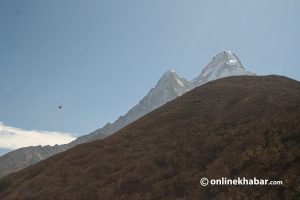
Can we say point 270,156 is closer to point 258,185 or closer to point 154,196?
point 258,185

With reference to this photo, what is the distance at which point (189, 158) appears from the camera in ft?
95.7

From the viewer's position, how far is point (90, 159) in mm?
39094

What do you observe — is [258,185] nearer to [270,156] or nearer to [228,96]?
[270,156]

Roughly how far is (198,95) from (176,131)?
19.1m

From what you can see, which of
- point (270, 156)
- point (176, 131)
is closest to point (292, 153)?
point (270, 156)

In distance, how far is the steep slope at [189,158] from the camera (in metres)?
22.2

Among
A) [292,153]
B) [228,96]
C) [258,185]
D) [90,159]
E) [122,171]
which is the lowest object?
[258,185]

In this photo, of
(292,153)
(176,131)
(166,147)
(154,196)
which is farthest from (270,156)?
(176,131)

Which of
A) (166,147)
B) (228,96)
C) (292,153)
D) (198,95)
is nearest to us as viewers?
(292,153)

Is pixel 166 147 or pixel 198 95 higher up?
pixel 198 95

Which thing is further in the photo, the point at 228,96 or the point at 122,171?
the point at 228,96

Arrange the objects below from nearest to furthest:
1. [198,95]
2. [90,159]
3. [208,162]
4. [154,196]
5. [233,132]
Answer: [154,196] → [208,162] → [233,132] → [90,159] → [198,95]

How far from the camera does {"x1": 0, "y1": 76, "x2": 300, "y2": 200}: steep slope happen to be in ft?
72.7

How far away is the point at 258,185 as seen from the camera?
20.2 m
